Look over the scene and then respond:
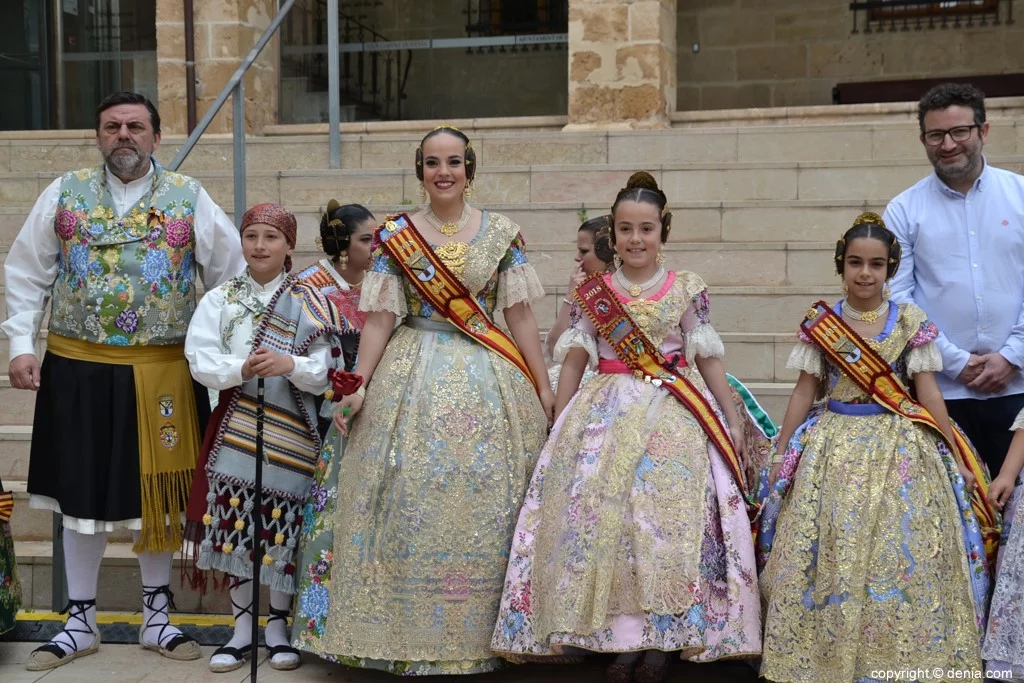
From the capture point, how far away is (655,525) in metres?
3.86

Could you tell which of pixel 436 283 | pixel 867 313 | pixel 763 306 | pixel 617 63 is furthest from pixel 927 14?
pixel 436 283

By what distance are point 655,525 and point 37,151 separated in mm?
6617

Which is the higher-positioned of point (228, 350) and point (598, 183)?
point (598, 183)

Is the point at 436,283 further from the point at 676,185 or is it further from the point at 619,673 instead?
the point at 676,185

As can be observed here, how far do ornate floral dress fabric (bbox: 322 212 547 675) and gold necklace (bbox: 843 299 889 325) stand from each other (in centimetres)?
108

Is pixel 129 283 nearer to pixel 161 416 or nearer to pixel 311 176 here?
pixel 161 416

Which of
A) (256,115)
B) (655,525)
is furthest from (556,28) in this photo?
(655,525)

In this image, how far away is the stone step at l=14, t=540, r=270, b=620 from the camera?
4953 mm

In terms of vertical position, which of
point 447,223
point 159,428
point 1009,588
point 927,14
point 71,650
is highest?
point 927,14

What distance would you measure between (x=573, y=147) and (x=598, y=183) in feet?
2.61

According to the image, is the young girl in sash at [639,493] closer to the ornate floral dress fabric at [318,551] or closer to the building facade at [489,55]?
the ornate floral dress fabric at [318,551]

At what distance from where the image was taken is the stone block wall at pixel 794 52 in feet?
36.3

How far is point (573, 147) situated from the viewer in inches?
323

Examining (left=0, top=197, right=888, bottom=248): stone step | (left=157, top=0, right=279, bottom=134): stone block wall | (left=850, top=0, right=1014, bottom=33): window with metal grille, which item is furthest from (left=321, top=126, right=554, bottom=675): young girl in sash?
(left=850, top=0, right=1014, bottom=33): window with metal grille
